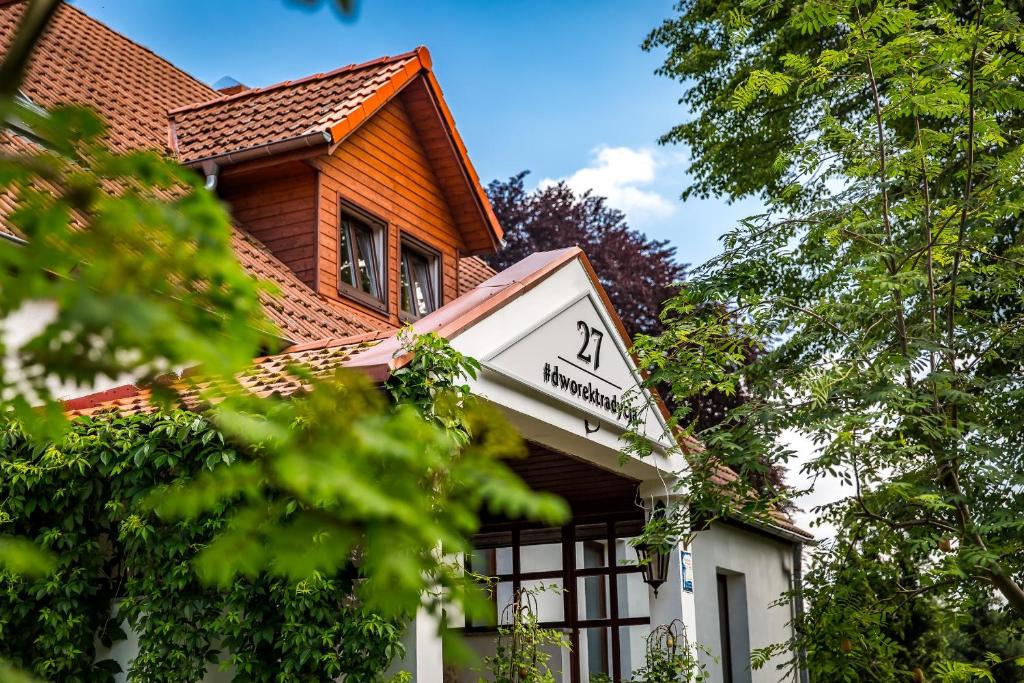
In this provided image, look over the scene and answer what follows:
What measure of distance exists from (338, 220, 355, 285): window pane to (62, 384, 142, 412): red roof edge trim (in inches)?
133

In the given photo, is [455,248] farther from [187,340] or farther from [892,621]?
[187,340]

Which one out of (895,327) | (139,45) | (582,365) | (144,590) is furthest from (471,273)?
(144,590)

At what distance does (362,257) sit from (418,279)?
1.08 metres

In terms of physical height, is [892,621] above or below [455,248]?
below

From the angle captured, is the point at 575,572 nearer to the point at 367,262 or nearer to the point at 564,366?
the point at 564,366

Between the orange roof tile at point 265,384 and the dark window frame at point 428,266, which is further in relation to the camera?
the dark window frame at point 428,266

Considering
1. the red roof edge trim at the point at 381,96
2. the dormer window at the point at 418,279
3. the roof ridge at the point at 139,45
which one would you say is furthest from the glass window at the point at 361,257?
the roof ridge at the point at 139,45

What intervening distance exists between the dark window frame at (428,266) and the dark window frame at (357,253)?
0.22 m

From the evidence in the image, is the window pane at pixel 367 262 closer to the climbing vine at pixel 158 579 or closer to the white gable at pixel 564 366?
the white gable at pixel 564 366

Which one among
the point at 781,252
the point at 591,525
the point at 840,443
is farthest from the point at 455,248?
the point at 840,443

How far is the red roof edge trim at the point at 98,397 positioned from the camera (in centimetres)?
805

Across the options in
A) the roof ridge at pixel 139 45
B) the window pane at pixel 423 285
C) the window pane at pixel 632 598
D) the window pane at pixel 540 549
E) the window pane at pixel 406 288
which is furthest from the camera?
the window pane at pixel 632 598

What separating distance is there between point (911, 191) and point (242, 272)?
24.4 feet

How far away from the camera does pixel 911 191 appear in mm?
8141
